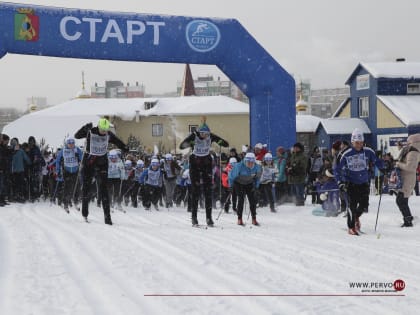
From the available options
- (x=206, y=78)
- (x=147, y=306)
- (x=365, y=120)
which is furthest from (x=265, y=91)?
(x=206, y=78)

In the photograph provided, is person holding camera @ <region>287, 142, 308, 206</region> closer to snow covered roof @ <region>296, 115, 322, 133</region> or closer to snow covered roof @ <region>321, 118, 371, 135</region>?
snow covered roof @ <region>321, 118, 371, 135</region>

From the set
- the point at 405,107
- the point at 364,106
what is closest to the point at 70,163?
the point at 405,107

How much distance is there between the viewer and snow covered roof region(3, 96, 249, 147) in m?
44.1

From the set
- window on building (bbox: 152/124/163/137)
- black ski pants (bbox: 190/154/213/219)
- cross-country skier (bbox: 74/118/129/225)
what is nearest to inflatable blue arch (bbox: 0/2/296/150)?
cross-country skier (bbox: 74/118/129/225)

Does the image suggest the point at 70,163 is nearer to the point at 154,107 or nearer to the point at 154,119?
the point at 154,119

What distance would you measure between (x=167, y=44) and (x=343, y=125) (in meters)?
23.6

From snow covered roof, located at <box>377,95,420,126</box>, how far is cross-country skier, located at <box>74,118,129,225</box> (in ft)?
79.4

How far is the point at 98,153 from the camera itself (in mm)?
9758

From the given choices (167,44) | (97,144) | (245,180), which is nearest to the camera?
(97,144)

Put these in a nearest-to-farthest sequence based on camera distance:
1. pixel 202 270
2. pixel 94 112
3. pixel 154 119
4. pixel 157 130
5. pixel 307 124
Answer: pixel 202 270
pixel 307 124
pixel 94 112
pixel 154 119
pixel 157 130

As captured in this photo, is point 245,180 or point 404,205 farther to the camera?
point 245,180

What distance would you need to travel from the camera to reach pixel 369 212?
11.8m

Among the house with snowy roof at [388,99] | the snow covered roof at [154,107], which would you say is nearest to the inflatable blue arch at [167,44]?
the house with snowy roof at [388,99]

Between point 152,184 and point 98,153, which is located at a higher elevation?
point 98,153
